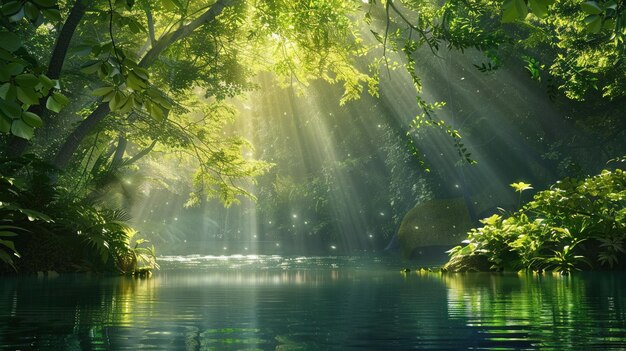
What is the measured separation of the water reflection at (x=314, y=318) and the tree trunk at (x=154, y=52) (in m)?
8.42

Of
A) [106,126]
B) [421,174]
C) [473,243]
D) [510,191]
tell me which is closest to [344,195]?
[421,174]

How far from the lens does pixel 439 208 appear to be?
29.6 m

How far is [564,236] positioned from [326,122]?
24.7m

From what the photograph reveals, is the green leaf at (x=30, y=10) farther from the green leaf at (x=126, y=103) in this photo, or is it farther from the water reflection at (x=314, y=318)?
the water reflection at (x=314, y=318)

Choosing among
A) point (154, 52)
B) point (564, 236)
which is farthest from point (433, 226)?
point (154, 52)

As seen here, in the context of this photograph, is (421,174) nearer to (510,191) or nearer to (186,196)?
(510,191)

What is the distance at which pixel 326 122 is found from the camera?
38750mm

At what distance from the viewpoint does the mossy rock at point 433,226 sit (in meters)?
28.2

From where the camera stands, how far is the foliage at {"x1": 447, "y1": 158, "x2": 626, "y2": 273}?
1430cm

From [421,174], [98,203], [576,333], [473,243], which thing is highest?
[421,174]

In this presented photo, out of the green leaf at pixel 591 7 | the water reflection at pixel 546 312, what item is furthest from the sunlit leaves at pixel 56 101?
the water reflection at pixel 546 312

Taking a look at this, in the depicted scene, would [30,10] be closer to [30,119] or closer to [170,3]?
[30,119]

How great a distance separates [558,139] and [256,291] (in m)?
23.8

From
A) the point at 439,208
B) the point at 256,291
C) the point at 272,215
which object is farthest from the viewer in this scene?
the point at 272,215
